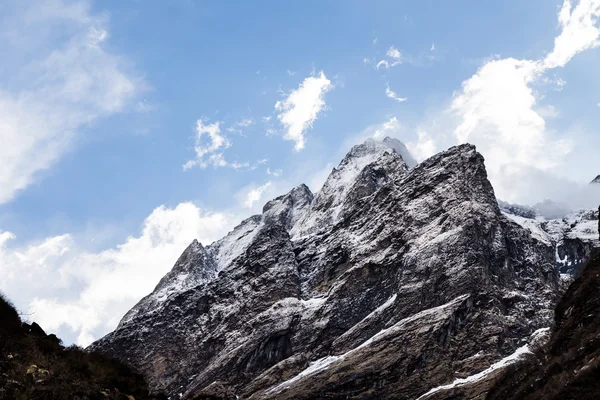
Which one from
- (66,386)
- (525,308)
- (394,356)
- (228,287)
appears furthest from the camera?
(228,287)

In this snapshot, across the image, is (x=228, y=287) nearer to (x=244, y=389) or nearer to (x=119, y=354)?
(x=119, y=354)

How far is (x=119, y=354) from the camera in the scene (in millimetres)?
156750

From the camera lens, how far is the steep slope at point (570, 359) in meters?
29.6

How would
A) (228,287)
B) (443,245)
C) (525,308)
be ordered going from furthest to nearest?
(228,287) → (443,245) → (525,308)

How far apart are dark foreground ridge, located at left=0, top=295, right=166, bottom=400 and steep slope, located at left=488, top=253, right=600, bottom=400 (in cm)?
1888

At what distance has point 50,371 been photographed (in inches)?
998

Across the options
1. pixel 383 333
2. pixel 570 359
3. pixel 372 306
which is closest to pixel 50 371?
pixel 570 359

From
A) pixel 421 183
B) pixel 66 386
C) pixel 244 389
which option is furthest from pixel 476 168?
pixel 66 386

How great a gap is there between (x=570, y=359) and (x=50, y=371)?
25.0m

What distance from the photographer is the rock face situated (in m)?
110

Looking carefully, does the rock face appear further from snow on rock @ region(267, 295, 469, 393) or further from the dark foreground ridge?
the dark foreground ridge

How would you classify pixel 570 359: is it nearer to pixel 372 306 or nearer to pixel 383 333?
pixel 383 333

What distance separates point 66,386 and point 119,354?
13973 cm

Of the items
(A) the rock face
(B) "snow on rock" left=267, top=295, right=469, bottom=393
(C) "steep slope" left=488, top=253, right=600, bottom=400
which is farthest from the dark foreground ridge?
(B) "snow on rock" left=267, top=295, right=469, bottom=393
